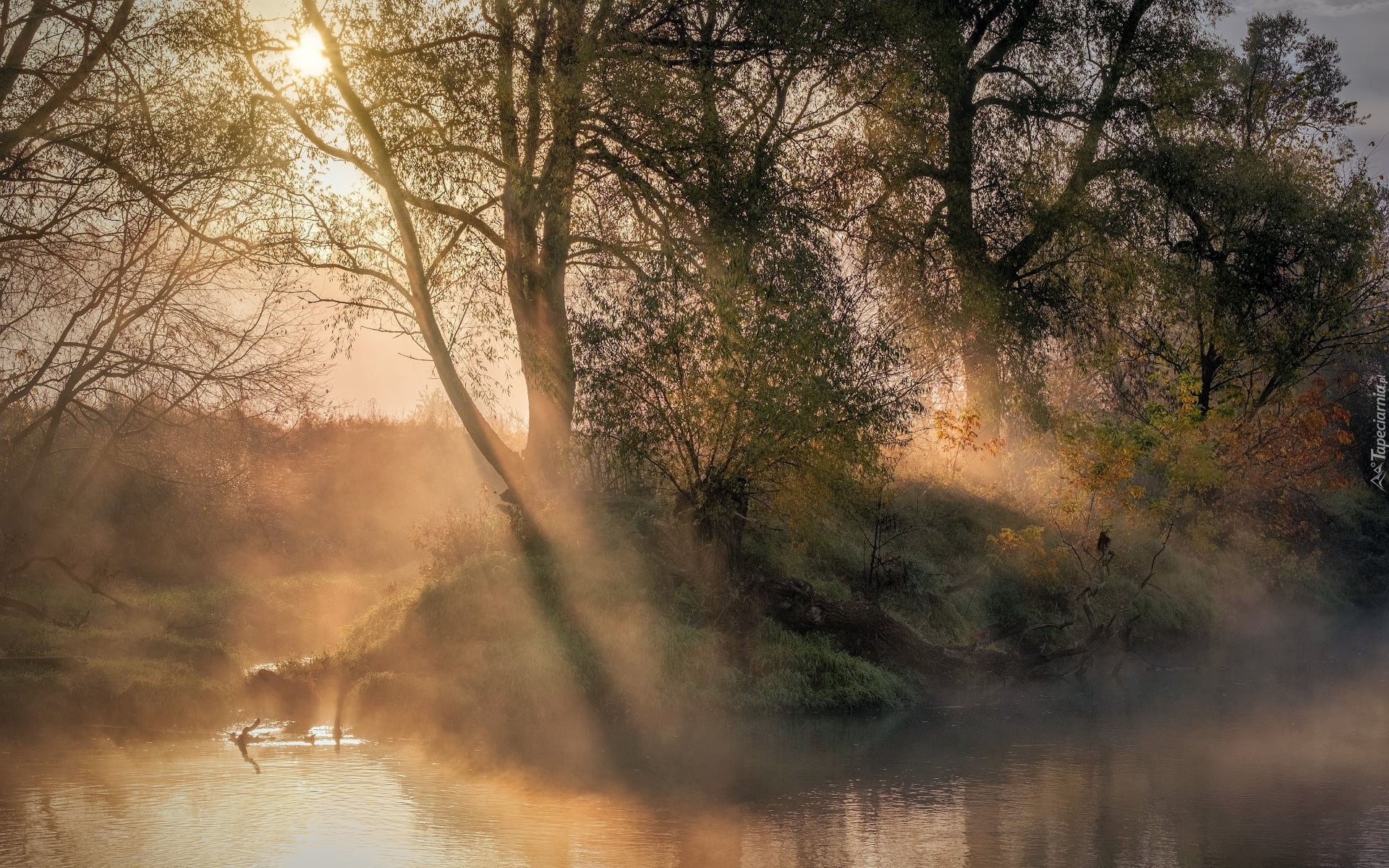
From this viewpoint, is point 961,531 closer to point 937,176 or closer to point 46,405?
point 937,176

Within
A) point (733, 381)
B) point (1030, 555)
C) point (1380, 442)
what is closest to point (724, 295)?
point (733, 381)

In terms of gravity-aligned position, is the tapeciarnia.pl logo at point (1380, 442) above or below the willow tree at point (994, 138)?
below

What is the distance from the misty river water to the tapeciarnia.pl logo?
25745mm

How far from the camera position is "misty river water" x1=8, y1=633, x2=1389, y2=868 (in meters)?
10.4

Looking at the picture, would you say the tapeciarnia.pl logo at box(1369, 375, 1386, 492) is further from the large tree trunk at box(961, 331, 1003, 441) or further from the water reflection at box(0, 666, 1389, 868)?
the water reflection at box(0, 666, 1389, 868)

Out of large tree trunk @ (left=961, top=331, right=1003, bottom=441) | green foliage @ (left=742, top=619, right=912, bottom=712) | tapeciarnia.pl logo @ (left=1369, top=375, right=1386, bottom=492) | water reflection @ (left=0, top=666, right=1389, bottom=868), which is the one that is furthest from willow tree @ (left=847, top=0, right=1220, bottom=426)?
tapeciarnia.pl logo @ (left=1369, top=375, right=1386, bottom=492)

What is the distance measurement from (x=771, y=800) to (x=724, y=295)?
7.58m

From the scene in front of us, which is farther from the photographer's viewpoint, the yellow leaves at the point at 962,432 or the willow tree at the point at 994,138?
the yellow leaves at the point at 962,432

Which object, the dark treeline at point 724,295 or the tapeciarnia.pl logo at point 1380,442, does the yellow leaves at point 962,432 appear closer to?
the dark treeline at point 724,295

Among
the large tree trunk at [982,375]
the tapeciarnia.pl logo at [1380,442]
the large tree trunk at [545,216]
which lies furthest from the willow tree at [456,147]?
the tapeciarnia.pl logo at [1380,442]

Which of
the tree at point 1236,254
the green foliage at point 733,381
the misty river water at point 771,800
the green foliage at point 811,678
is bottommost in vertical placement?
the misty river water at point 771,800

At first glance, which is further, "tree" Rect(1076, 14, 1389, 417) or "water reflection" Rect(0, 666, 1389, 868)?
"tree" Rect(1076, 14, 1389, 417)

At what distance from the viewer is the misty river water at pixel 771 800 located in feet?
34.0

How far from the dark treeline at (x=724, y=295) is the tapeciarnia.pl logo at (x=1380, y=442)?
1285 centimetres
